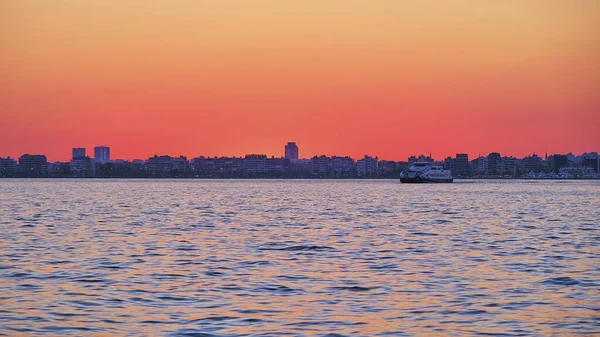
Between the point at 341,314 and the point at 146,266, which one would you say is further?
the point at 146,266

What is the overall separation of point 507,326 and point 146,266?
15705mm

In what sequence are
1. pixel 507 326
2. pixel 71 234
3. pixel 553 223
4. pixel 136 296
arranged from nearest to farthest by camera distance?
pixel 507 326
pixel 136 296
pixel 71 234
pixel 553 223

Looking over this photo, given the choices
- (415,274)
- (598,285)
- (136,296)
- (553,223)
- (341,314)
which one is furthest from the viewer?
(553,223)

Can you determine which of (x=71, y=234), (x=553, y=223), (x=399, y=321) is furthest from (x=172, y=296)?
(x=553, y=223)

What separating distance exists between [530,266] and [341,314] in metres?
13.4

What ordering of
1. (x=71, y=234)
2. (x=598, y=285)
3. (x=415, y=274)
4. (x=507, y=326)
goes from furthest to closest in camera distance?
(x=71, y=234) → (x=415, y=274) → (x=598, y=285) → (x=507, y=326)

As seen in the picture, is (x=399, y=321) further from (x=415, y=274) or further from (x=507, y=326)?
(x=415, y=274)

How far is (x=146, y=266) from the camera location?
32094 millimetres

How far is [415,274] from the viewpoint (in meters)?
29.6

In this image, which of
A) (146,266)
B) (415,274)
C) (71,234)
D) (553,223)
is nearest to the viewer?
(415,274)

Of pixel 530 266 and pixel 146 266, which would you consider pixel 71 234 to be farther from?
pixel 530 266

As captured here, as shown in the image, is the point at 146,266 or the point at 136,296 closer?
the point at 136,296

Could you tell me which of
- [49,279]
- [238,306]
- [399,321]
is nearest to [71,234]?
[49,279]

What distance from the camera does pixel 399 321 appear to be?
20.5m
